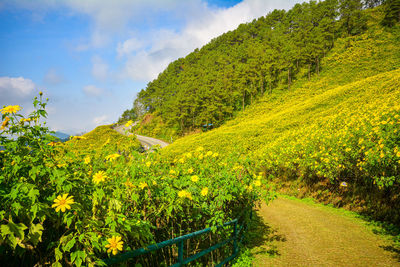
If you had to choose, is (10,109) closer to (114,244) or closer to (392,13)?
(114,244)

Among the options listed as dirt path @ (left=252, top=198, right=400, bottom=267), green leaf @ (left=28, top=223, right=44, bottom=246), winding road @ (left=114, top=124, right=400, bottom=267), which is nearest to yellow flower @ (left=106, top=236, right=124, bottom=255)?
green leaf @ (left=28, top=223, right=44, bottom=246)

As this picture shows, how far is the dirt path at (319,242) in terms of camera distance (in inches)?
165

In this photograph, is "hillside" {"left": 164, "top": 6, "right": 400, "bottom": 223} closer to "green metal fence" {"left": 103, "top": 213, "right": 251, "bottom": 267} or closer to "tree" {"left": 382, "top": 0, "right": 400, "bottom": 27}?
"green metal fence" {"left": 103, "top": 213, "right": 251, "bottom": 267}

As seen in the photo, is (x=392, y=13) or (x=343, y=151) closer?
(x=343, y=151)

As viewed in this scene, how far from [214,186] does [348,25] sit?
58.2m

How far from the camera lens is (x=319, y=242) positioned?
4.93 meters

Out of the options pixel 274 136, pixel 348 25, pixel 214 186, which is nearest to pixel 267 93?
pixel 348 25

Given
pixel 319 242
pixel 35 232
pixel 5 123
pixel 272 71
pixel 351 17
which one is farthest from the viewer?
pixel 272 71

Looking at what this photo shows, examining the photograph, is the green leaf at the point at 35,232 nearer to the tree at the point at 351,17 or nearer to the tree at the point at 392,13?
the tree at the point at 351,17

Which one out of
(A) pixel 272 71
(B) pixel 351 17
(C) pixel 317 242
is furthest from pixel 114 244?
(B) pixel 351 17

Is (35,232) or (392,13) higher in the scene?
(392,13)

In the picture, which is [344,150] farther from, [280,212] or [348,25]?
[348,25]

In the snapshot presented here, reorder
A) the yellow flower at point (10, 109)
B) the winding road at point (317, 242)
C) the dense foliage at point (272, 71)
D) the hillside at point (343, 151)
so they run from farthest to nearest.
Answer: the dense foliage at point (272, 71)
the hillside at point (343, 151)
the winding road at point (317, 242)
the yellow flower at point (10, 109)

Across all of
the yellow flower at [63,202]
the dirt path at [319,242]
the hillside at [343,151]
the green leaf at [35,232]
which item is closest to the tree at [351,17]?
the hillside at [343,151]
